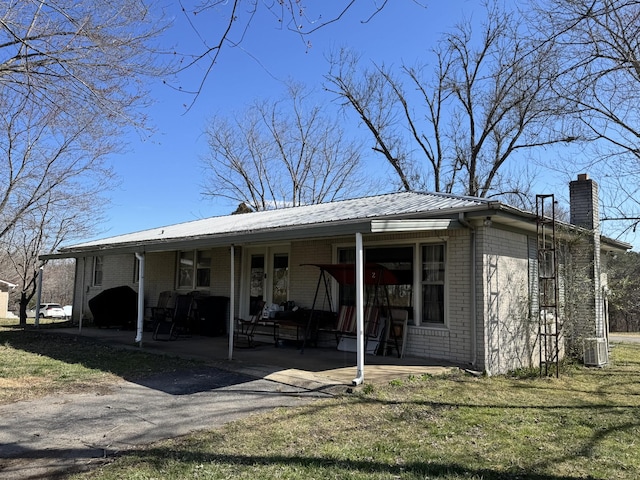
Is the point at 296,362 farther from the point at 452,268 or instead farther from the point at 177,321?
the point at 177,321

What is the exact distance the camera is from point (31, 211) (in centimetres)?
1823

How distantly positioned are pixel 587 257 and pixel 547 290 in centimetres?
173

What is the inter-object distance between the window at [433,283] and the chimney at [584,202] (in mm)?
4135

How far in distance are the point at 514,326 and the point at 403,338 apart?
2.06 metres

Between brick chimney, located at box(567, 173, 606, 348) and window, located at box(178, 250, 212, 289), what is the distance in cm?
936

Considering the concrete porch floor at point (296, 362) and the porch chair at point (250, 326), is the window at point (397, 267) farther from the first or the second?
the porch chair at point (250, 326)

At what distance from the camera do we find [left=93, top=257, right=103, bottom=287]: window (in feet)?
60.7

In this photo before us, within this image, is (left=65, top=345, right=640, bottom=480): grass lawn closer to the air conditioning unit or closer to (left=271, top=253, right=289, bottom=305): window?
the air conditioning unit

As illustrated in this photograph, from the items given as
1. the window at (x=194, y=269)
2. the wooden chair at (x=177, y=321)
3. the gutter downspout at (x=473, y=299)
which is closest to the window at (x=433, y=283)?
the gutter downspout at (x=473, y=299)

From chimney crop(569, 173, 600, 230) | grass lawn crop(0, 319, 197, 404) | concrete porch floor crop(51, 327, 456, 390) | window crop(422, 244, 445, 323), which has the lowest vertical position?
grass lawn crop(0, 319, 197, 404)

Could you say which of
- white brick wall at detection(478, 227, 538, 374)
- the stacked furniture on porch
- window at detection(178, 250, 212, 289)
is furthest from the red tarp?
window at detection(178, 250, 212, 289)

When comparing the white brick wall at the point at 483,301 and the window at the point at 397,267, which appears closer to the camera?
the white brick wall at the point at 483,301

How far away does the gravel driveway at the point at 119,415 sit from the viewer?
4.35 metres

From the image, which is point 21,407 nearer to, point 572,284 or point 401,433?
point 401,433
